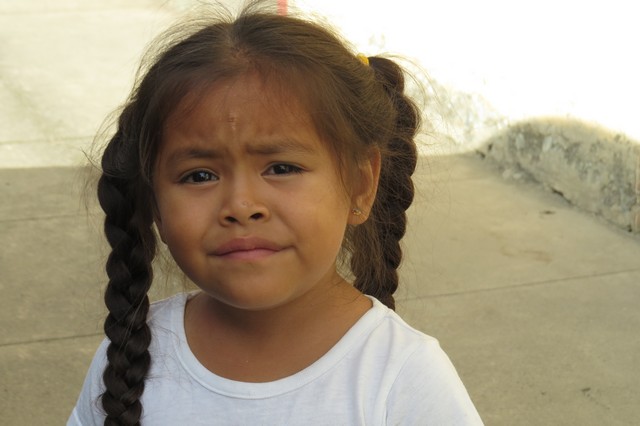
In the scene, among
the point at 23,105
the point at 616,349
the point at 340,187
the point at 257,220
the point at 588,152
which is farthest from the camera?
the point at 23,105

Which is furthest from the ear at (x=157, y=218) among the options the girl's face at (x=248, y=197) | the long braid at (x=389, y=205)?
the long braid at (x=389, y=205)

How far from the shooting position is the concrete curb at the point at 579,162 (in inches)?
175

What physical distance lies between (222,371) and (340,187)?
1.22ft

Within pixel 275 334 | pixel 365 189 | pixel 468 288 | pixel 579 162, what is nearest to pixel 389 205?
pixel 365 189

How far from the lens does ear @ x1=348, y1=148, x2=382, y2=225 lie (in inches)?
77.7

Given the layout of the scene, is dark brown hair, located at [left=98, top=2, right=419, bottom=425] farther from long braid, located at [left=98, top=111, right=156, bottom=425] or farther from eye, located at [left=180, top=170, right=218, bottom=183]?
eye, located at [left=180, top=170, right=218, bottom=183]

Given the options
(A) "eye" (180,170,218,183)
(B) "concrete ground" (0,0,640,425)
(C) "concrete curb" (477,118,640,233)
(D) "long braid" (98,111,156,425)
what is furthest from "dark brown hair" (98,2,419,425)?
(C) "concrete curb" (477,118,640,233)

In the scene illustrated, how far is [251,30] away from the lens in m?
1.92

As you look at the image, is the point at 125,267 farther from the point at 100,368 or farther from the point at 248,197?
the point at 248,197

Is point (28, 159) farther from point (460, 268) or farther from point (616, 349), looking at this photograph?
point (616, 349)

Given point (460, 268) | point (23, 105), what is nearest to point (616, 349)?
point (460, 268)

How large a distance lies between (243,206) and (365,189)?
0.33 metres

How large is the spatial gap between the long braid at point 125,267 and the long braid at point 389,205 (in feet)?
1.41

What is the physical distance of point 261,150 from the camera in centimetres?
178
